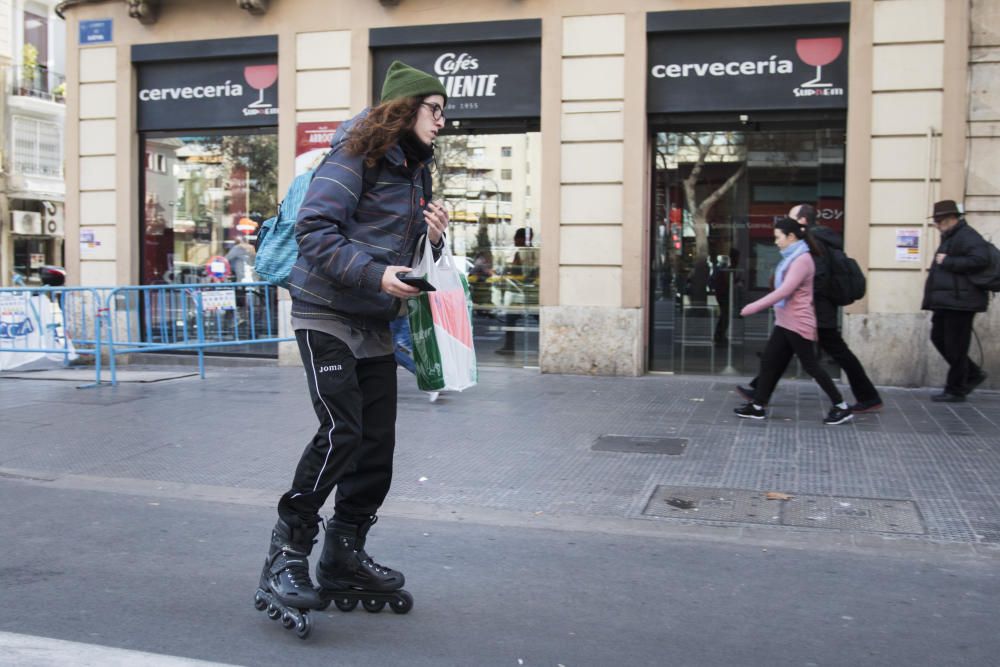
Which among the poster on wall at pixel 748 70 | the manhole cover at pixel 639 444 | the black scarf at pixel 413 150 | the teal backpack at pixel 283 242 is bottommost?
the manhole cover at pixel 639 444

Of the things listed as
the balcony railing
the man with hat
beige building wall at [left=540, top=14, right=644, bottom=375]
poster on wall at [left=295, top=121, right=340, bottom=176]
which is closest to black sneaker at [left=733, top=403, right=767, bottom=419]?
the man with hat

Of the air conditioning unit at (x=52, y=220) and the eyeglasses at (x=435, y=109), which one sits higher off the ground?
the air conditioning unit at (x=52, y=220)

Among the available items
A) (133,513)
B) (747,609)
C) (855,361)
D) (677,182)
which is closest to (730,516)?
(747,609)

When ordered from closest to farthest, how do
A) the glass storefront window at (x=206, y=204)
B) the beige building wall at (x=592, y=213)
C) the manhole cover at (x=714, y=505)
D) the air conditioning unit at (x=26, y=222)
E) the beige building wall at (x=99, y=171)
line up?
the manhole cover at (x=714, y=505) → the beige building wall at (x=592, y=213) → the glass storefront window at (x=206, y=204) → the beige building wall at (x=99, y=171) → the air conditioning unit at (x=26, y=222)

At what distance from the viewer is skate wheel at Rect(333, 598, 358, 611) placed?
4.16 metres

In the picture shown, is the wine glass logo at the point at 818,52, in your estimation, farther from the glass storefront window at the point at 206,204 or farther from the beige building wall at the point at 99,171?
the beige building wall at the point at 99,171

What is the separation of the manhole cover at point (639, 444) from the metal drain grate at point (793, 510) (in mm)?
1202

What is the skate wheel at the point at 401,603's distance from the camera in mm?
4156

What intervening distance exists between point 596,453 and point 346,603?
358 cm

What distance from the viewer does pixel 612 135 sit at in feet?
39.0

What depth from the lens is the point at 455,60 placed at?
1267 cm

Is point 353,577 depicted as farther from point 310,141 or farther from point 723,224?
point 310,141

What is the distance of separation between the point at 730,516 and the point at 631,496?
2.16 ft

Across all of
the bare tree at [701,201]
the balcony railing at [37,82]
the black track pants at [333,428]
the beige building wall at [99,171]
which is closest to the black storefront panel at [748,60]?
the bare tree at [701,201]
